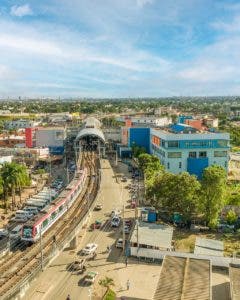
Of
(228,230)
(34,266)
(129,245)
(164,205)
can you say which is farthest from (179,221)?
(34,266)

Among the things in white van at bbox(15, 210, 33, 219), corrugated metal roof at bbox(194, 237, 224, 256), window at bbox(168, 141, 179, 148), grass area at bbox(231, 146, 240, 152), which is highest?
window at bbox(168, 141, 179, 148)

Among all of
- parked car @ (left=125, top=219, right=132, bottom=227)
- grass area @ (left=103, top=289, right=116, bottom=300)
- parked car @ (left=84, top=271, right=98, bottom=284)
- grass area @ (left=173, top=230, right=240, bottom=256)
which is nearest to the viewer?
grass area @ (left=103, top=289, right=116, bottom=300)

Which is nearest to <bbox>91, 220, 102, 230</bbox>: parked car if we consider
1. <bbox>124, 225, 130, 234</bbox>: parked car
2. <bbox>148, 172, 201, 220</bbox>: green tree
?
<bbox>124, 225, 130, 234</bbox>: parked car

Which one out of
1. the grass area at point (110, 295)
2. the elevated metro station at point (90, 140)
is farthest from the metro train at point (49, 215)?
the elevated metro station at point (90, 140)

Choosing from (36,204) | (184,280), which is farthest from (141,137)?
(184,280)

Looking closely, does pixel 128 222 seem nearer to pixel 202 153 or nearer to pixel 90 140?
pixel 202 153

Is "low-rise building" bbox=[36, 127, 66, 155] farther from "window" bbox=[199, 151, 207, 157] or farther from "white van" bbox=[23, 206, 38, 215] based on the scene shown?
"white van" bbox=[23, 206, 38, 215]

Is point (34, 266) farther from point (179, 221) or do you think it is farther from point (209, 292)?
point (179, 221)
